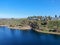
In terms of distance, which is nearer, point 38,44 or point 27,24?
point 38,44

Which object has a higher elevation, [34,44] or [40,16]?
[40,16]

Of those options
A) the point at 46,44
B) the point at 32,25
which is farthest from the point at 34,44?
the point at 32,25

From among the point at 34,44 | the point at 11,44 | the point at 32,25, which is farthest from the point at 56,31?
the point at 11,44

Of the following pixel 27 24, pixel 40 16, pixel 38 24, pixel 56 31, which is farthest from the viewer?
pixel 40 16

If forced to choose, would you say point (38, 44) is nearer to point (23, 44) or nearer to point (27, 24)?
point (23, 44)

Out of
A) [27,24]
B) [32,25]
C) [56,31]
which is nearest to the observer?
[56,31]

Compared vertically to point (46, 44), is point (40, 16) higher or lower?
higher

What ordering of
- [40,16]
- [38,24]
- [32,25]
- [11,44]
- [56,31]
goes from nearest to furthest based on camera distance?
[11,44]
[56,31]
[38,24]
[32,25]
[40,16]

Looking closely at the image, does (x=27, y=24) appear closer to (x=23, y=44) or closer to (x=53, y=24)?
(x=53, y=24)

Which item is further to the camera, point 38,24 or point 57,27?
point 38,24

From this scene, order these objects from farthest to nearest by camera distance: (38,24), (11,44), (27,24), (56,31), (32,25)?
(27,24) < (32,25) < (38,24) < (56,31) < (11,44)
